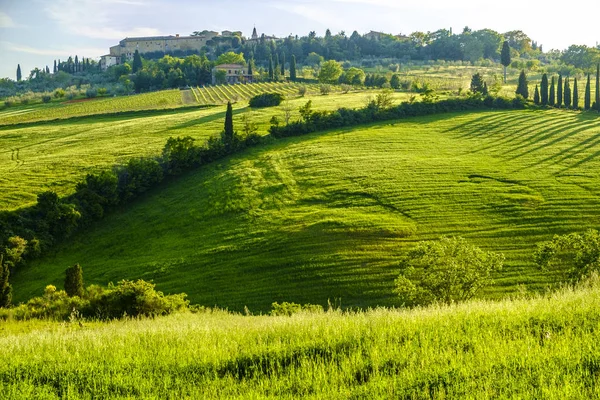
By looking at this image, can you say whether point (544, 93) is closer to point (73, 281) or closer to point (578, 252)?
point (578, 252)

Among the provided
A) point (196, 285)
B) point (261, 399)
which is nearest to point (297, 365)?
point (261, 399)

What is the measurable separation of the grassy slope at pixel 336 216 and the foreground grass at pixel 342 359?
26383mm

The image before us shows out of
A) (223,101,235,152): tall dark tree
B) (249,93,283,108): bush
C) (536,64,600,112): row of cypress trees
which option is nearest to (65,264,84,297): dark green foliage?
(223,101,235,152): tall dark tree

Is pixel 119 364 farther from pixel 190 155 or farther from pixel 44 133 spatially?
pixel 44 133

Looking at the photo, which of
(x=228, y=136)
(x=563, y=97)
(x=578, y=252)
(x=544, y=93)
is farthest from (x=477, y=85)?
(x=578, y=252)

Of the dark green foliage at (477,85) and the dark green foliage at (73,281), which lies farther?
the dark green foliage at (477,85)

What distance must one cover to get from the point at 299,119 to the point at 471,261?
60.8 meters

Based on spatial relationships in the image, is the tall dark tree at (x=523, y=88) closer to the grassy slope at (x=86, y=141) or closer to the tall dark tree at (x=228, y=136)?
the grassy slope at (x=86, y=141)

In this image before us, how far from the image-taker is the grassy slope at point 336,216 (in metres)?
41.1

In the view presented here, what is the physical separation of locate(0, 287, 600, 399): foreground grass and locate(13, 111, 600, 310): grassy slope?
86.6 feet

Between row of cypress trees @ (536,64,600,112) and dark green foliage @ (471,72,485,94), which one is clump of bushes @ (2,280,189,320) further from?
row of cypress trees @ (536,64,600,112)

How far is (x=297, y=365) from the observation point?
929 cm

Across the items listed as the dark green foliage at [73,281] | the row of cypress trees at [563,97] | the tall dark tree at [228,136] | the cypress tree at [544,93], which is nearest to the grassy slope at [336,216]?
the tall dark tree at [228,136]

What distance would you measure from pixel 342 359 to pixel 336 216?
41.0 metres
